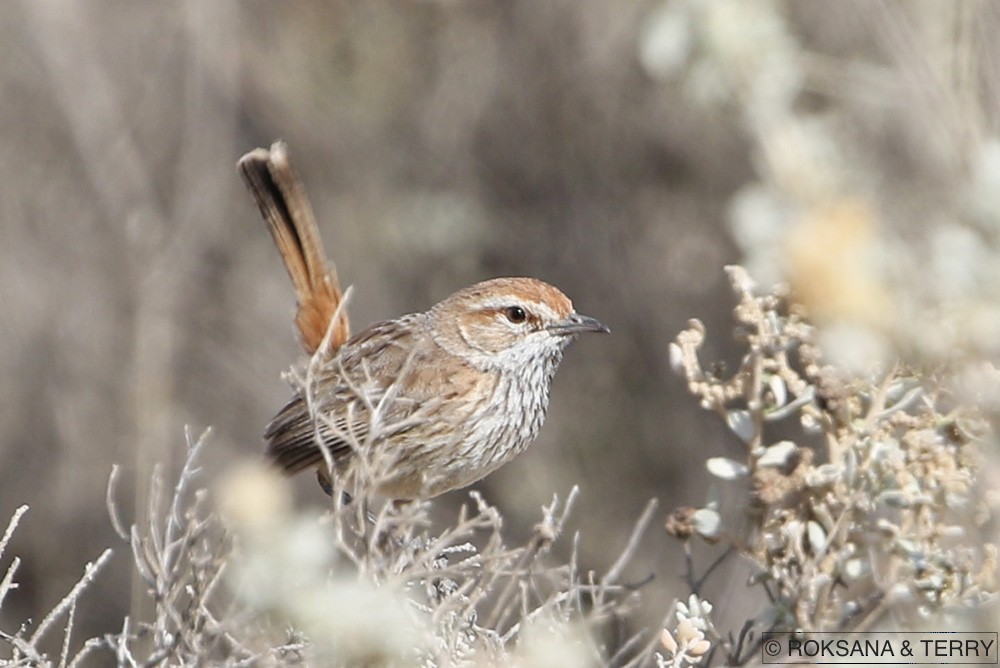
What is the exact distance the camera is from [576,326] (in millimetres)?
5141

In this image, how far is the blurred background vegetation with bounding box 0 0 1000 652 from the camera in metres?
8.84

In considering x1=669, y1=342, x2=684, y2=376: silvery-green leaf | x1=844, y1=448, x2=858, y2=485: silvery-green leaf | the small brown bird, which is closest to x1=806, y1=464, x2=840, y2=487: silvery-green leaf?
x1=844, y1=448, x2=858, y2=485: silvery-green leaf

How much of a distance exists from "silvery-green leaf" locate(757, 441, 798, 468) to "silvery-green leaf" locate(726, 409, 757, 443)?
0.22ft

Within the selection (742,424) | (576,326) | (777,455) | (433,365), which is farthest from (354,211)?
(777,455)

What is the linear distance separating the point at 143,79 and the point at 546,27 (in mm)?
2831

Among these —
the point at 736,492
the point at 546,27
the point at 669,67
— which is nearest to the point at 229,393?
the point at 546,27

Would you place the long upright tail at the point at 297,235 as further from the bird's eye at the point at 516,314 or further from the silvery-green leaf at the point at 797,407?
the silvery-green leaf at the point at 797,407

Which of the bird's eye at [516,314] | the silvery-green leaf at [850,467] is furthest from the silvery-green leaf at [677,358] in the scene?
the bird's eye at [516,314]

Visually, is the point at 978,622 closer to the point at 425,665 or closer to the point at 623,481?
the point at 425,665

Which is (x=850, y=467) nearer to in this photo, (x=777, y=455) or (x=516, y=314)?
(x=777, y=455)

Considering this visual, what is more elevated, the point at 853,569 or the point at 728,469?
the point at 728,469

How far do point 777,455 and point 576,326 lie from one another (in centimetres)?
231

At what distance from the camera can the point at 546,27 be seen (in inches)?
361

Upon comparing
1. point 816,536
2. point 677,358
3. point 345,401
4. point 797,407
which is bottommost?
point 345,401
